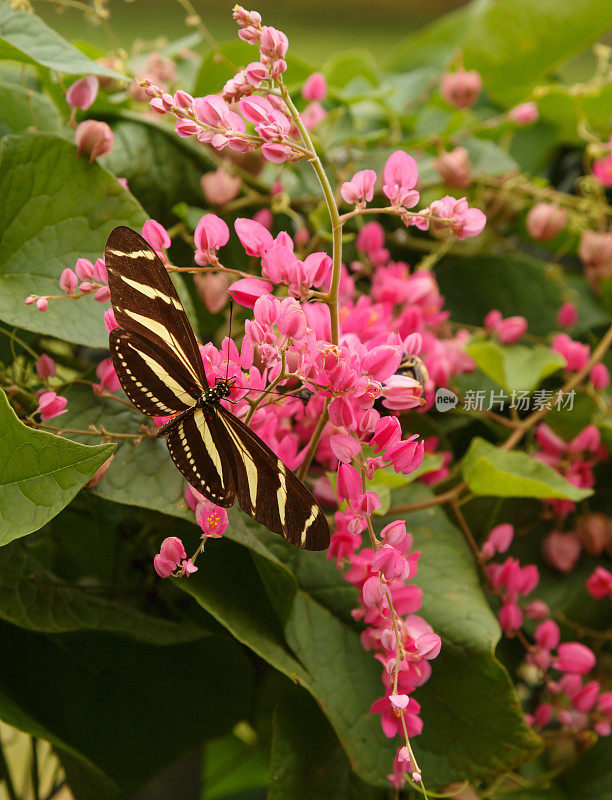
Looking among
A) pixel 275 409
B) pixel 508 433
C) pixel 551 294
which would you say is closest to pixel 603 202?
pixel 551 294

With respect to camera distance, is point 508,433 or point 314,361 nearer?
point 314,361

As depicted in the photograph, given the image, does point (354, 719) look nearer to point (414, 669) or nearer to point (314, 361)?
point (414, 669)

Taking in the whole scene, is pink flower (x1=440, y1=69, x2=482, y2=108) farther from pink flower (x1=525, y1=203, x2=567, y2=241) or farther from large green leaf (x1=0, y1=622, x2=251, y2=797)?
large green leaf (x1=0, y1=622, x2=251, y2=797)

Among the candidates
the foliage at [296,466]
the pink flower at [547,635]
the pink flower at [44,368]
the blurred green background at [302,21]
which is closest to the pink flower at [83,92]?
the foliage at [296,466]

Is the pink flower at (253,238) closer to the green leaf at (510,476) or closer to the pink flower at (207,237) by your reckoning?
the pink flower at (207,237)

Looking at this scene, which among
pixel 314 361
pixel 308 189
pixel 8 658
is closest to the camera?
pixel 314 361

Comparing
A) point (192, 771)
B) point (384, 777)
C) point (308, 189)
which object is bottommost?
point (192, 771)

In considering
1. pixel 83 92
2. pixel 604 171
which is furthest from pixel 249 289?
pixel 604 171
